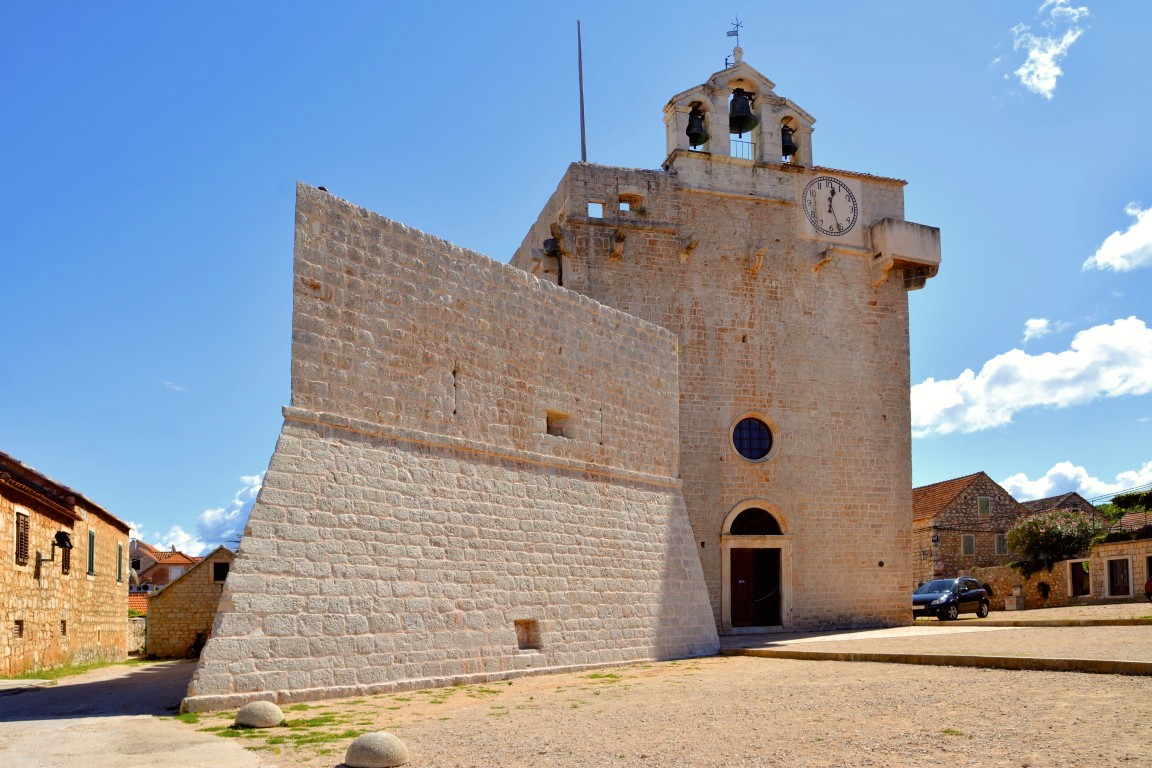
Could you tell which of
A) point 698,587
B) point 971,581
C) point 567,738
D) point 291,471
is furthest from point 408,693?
point 971,581

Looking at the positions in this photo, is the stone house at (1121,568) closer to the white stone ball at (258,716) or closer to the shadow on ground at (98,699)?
the shadow on ground at (98,699)

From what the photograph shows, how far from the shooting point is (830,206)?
19312 millimetres

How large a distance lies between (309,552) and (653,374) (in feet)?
23.6

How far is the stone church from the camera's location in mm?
A: 9406

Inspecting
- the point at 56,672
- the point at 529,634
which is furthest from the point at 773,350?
the point at 56,672

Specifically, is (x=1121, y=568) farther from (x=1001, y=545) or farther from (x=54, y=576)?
(x=54, y=576)

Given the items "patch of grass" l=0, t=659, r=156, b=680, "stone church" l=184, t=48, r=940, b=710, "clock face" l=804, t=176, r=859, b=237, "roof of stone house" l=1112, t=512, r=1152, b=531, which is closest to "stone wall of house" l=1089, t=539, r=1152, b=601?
"roof of stone house" l=1112, t=512, r=1152, b=531

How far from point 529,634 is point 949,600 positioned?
1304 cm

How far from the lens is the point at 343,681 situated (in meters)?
9.02

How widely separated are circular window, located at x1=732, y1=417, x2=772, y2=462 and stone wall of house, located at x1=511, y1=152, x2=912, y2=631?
212mm

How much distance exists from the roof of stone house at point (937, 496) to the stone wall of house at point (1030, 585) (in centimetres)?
343

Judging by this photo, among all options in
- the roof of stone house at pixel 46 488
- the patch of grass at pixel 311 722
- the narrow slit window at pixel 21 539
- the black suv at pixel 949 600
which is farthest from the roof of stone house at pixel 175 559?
the patch of grass at pixel 311 722

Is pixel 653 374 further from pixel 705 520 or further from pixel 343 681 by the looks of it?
pixel 343 681

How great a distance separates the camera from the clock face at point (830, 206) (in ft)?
62.7
